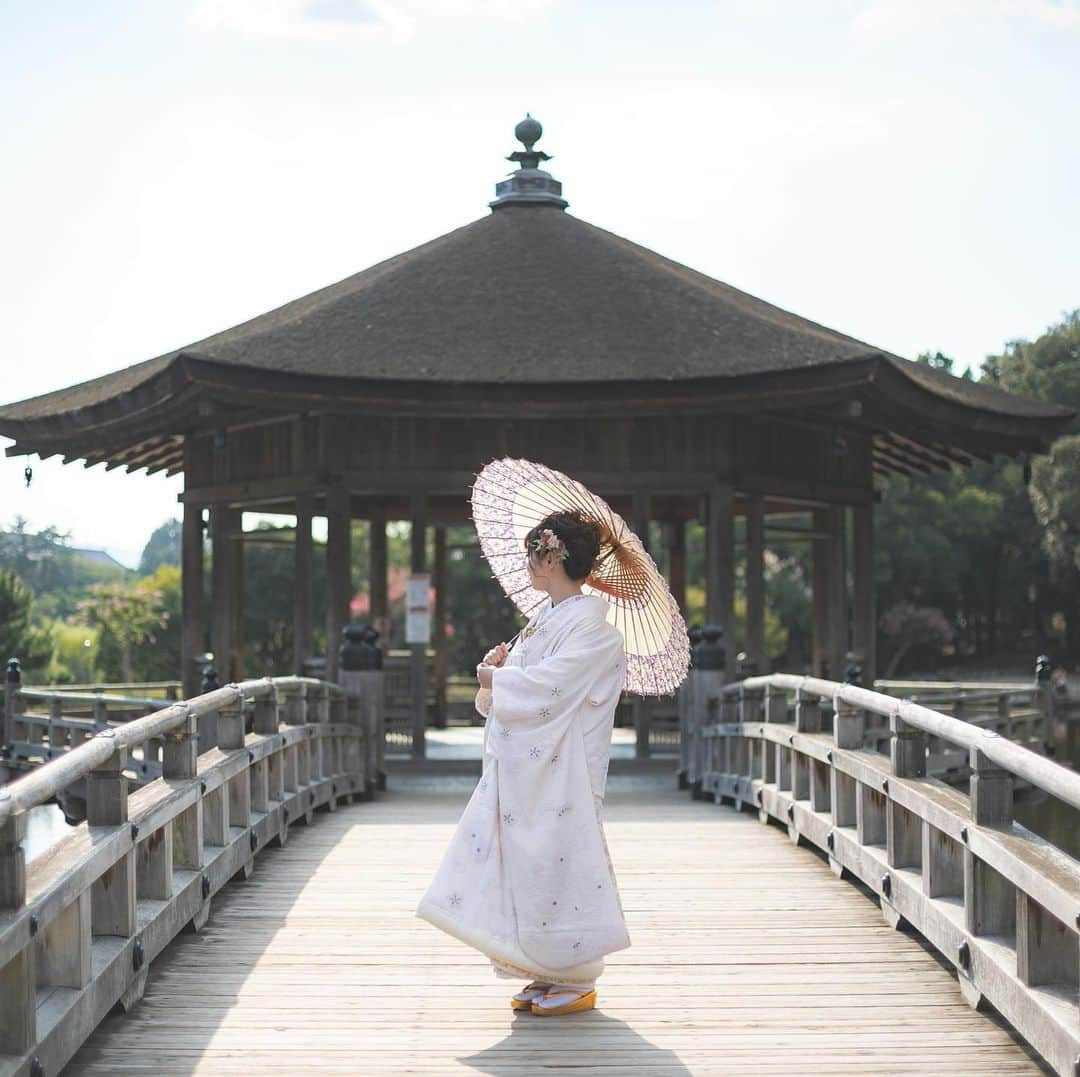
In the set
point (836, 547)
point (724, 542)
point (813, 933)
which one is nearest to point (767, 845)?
point (813, 933)

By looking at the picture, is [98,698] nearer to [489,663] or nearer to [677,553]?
[677,553]

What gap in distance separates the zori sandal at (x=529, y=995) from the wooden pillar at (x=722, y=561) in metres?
8.66

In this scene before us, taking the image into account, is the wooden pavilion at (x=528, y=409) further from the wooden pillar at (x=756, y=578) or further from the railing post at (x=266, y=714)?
the railing post at (x=266, y=714)

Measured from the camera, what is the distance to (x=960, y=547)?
46094mm

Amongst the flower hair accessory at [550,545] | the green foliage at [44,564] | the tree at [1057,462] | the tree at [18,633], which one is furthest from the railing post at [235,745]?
the green foliage at [44,564]

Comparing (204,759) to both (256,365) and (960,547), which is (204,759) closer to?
(256,365)

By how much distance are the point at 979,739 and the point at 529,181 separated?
1277cm

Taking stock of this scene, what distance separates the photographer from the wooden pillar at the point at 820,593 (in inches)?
611

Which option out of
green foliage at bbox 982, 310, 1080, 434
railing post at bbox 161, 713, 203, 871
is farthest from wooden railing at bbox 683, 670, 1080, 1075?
green foliage at bbox 982, 310, 1080, 434

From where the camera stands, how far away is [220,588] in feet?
48.8

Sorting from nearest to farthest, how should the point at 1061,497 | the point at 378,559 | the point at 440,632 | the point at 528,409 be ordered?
the point at 528,409
the point at 378,559
the point at 440,632
the point at 1061,497

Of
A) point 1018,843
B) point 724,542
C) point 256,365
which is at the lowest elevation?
point 1018,843

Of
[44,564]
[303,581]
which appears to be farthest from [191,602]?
[44,564]

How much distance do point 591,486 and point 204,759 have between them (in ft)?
22.8
